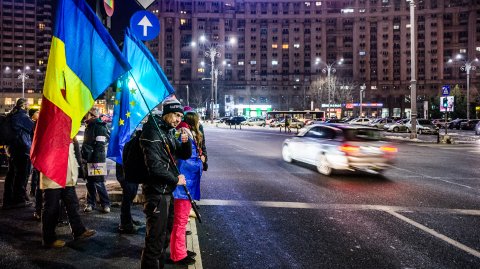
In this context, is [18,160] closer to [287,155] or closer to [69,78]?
[69,78]

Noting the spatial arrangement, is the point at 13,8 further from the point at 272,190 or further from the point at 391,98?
the point at 272,190

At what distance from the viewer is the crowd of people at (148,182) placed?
4117 millimetres

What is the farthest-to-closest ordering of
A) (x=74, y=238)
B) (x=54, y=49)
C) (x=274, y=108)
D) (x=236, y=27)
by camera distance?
1. (x=236, y=27)
2. (x=274, y=108)
3. (x=74, y=238)
4. (x=54, y=49)

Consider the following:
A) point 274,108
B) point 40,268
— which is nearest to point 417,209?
point 40,268

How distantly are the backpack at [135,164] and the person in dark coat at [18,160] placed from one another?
4.29 metres

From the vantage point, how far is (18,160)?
7.66 m

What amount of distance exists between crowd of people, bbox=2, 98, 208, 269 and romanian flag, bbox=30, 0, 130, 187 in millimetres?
750

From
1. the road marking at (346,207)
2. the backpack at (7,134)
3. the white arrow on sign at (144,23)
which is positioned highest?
the white arrow on sign at (144,23)

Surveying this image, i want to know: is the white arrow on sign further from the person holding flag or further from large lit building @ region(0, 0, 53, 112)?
large lit building @ region(0, 0, 53, 112)

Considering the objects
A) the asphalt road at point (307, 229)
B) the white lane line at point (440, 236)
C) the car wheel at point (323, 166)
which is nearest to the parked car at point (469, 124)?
the asphalt road at point (307, 229)

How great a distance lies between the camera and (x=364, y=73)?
140 m

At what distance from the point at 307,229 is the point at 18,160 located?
545 cm

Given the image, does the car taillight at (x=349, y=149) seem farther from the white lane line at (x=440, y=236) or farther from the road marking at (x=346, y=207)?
the white lane line at (x=440, y=236)

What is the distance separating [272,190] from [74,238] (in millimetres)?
5043
